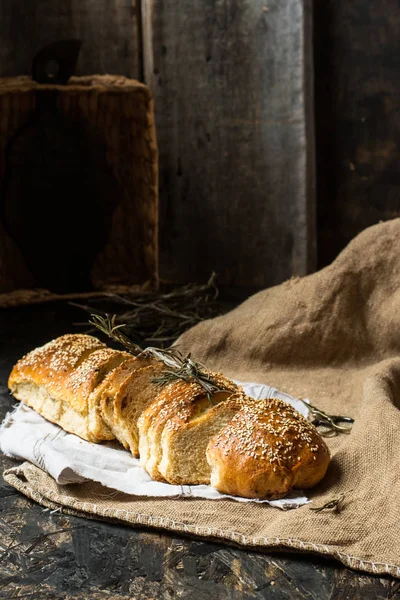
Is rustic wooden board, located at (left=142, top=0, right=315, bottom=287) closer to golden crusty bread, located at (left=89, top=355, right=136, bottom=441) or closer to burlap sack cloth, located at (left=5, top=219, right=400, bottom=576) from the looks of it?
burlap sack cloth, located at (left=5, top=219, right=400, bottom=576)

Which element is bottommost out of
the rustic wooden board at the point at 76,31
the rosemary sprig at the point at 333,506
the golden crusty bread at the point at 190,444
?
the rosemary sprig at the point at 333,506

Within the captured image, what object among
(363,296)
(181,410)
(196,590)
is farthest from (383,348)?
(196,590)

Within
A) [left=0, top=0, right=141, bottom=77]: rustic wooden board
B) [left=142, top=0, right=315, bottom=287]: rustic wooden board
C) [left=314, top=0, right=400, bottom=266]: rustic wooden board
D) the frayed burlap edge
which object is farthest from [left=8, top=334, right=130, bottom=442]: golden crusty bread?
[left=0, top=0, right=141, bottom=77]: rustic wooden board

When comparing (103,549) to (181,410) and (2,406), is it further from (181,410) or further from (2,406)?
(2,406)

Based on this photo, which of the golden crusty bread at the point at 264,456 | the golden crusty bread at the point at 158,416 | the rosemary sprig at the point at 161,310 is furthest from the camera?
the rosemary sprig at the point at 161,310

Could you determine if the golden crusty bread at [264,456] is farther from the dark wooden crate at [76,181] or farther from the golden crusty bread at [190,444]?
the dark wooden crate at [76,181]

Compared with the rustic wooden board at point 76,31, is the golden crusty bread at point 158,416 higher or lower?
lower

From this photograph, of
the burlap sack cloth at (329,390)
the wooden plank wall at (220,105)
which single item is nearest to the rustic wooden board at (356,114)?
the wooden plank wall at (220,105)
